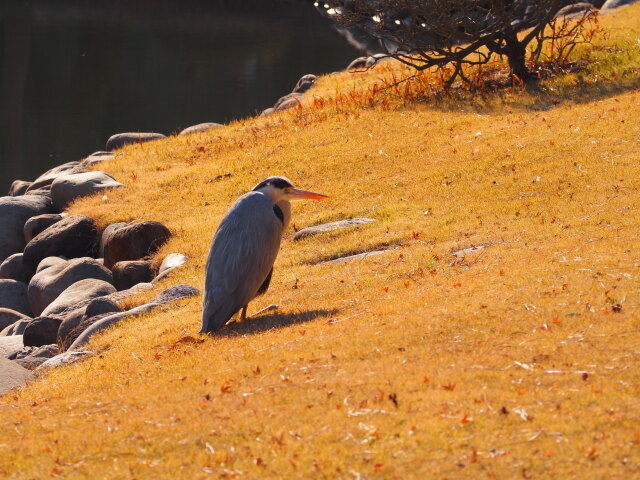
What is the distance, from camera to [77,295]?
13.8 metres

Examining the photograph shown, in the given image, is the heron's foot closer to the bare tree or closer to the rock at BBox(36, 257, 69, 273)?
the rock at BBox(36, 257, 69, 273)

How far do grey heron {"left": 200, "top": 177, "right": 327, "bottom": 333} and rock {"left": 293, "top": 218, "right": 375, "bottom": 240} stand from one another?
142 inches

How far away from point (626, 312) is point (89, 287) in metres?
8.76

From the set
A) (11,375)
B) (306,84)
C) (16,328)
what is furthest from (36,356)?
(306,84)

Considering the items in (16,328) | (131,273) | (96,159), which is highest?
(96,159)

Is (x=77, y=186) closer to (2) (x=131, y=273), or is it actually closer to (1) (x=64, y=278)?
(1) (x=64, y=278)

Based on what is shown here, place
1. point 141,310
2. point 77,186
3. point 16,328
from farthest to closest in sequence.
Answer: point 77,186 < point 16,328 < point 141,310

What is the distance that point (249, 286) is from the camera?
9.28 m

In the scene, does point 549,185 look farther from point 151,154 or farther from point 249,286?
point 151,154

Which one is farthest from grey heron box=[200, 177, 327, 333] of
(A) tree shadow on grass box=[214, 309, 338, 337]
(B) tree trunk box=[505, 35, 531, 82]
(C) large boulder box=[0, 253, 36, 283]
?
(B) tree trunk box=[505, 35, 531, 82]

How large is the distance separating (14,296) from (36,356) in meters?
5.10

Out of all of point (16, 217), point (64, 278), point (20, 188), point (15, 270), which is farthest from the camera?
point (20, 188)

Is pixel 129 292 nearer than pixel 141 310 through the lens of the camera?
No

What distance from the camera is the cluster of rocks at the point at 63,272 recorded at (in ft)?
38.9
